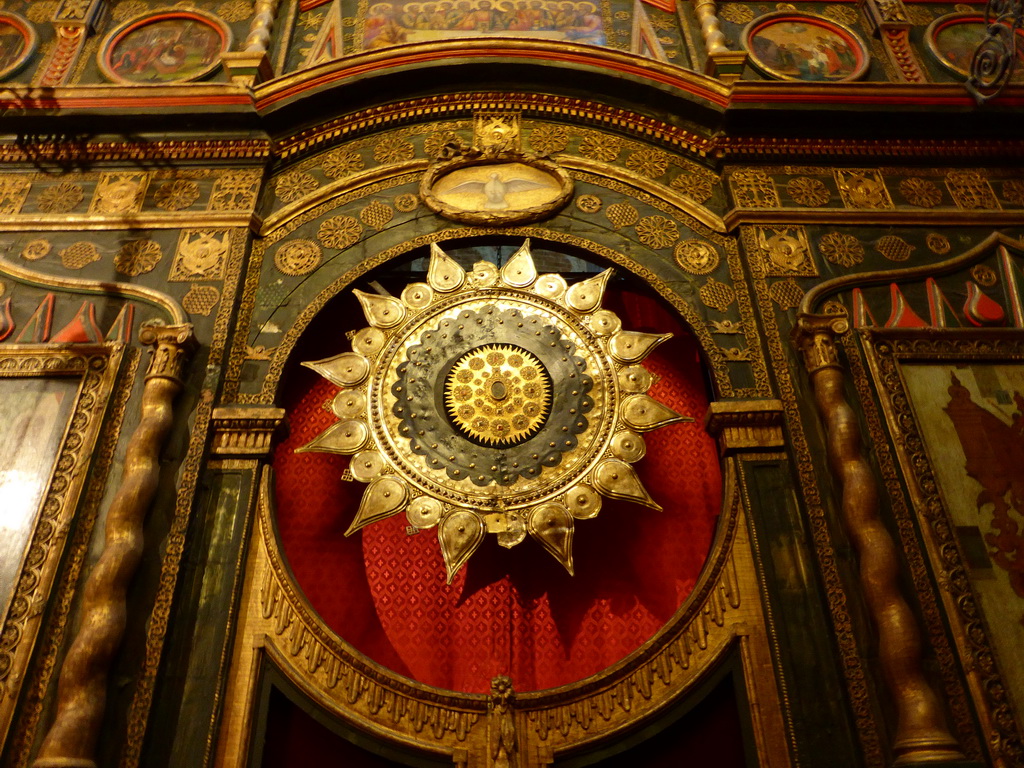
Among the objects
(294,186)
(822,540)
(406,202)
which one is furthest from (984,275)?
(294,186)

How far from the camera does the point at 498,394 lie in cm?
460

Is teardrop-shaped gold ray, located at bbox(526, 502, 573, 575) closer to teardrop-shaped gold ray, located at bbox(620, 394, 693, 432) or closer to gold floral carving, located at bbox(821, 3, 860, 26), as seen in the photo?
teardrop-shaped gold ray, located at bbox(620, 394, 693, 432)

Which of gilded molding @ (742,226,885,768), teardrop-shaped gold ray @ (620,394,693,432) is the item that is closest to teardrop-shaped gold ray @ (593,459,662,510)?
teardrop-shaped gold ray @ (620,394,693,432)

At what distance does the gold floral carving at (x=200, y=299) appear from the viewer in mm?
4688

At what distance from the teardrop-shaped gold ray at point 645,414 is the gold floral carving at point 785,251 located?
120cm

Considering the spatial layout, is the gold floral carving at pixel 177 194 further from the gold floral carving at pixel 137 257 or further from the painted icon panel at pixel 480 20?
the painted icon panel at pixel 480 20

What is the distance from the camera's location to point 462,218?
512 centimetres

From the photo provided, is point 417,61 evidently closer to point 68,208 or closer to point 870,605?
point 68,208

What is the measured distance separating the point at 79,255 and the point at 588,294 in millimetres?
3344

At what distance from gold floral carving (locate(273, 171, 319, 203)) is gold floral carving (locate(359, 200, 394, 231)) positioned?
16.8 inches

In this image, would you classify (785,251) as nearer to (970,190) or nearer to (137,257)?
(970,190)

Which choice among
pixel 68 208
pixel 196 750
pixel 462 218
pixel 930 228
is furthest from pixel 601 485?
pixel 68 208

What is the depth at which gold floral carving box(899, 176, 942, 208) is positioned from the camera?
205 inches

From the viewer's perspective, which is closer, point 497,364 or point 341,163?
point 497,364
